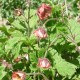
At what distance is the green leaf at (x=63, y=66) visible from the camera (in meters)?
1.97

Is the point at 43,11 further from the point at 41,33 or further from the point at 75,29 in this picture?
the point at 75,29


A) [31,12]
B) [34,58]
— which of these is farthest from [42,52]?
[31,12]

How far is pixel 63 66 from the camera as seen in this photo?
2.01 metres

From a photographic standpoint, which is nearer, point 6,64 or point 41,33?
point 41,33

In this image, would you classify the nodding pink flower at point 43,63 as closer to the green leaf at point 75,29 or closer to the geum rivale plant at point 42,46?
the geum rivale plant at point 42,46

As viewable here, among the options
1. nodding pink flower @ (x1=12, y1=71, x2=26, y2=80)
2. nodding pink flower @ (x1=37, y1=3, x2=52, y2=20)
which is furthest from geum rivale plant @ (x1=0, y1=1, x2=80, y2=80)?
nodding pink flower @ (x1=12, y1=71, x2=26, y2=80)

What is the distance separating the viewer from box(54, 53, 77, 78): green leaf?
1.97 meters

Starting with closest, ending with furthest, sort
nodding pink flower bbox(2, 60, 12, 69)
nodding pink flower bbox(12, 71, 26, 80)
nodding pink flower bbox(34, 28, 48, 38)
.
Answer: nodding pink flower bbox(12, 71, 26, 80) < nodding pink flower bbox(34, 28, 48, 38) < nodding pink flower bbox(2, 60, 12, 69)

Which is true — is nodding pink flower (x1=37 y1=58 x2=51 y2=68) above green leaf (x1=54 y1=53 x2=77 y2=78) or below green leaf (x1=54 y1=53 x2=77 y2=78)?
above

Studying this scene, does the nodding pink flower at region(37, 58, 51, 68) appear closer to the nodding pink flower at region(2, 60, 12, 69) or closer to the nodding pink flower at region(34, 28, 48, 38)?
the nodding pink flower at region(34, 28, 48, 38)

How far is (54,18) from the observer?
201 cm

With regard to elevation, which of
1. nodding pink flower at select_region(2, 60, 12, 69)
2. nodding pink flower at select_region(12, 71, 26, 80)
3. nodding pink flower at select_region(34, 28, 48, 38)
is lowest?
nodding pink flower at select_region(12, 71, 26, 80)

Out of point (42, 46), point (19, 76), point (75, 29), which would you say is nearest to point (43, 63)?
point (19, 76)

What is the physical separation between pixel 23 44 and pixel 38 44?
78mm
